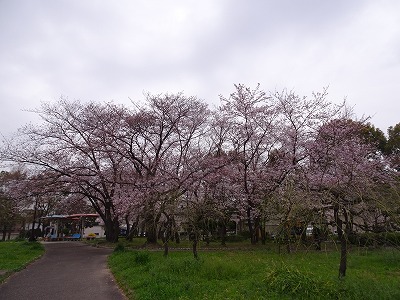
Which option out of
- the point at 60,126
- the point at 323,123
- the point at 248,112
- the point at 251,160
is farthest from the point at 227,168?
the point at 60,126

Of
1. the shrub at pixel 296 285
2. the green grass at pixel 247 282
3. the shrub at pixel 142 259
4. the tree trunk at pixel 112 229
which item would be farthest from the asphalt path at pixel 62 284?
the tree trunk at pixel 112 229

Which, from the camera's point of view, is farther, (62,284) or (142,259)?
(142,259)

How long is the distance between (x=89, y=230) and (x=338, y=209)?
41834 mm

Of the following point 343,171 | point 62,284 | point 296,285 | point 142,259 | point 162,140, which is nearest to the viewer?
point 296,285

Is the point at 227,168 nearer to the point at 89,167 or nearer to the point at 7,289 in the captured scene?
the point at 89,167

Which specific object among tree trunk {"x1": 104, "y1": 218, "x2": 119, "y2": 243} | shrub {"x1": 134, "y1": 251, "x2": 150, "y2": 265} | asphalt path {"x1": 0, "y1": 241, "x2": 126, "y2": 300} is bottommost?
asphalt path {"x1": 0, "y1": 241, "x2": 126, "y2": 300}

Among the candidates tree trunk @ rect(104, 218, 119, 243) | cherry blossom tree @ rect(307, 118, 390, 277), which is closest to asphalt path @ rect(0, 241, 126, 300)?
cherry blossom tree @ rect(307, 118, 390, 277)

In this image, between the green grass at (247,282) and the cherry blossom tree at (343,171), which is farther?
the cherry blossom tree at (343,171)

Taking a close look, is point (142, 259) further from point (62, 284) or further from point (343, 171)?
point (343, 171)

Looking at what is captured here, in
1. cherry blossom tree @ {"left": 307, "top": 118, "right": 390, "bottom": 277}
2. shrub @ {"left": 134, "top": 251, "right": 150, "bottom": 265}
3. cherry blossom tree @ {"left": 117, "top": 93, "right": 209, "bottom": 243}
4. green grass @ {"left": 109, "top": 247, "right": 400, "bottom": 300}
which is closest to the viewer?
green grass @ {"left": 109, "top": 247, "right": 400, "bottom": 300}

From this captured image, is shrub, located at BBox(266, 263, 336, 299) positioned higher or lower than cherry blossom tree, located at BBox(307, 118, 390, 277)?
lower

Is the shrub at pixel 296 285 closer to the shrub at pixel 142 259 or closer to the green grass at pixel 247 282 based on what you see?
the green grass at pixel 247 282

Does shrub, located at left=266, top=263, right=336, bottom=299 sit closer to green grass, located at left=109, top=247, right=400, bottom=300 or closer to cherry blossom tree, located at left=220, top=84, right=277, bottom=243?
green grass, located at left=109, top=247, right=400, bottom=300

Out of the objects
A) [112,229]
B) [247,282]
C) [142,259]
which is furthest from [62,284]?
[112,229]
